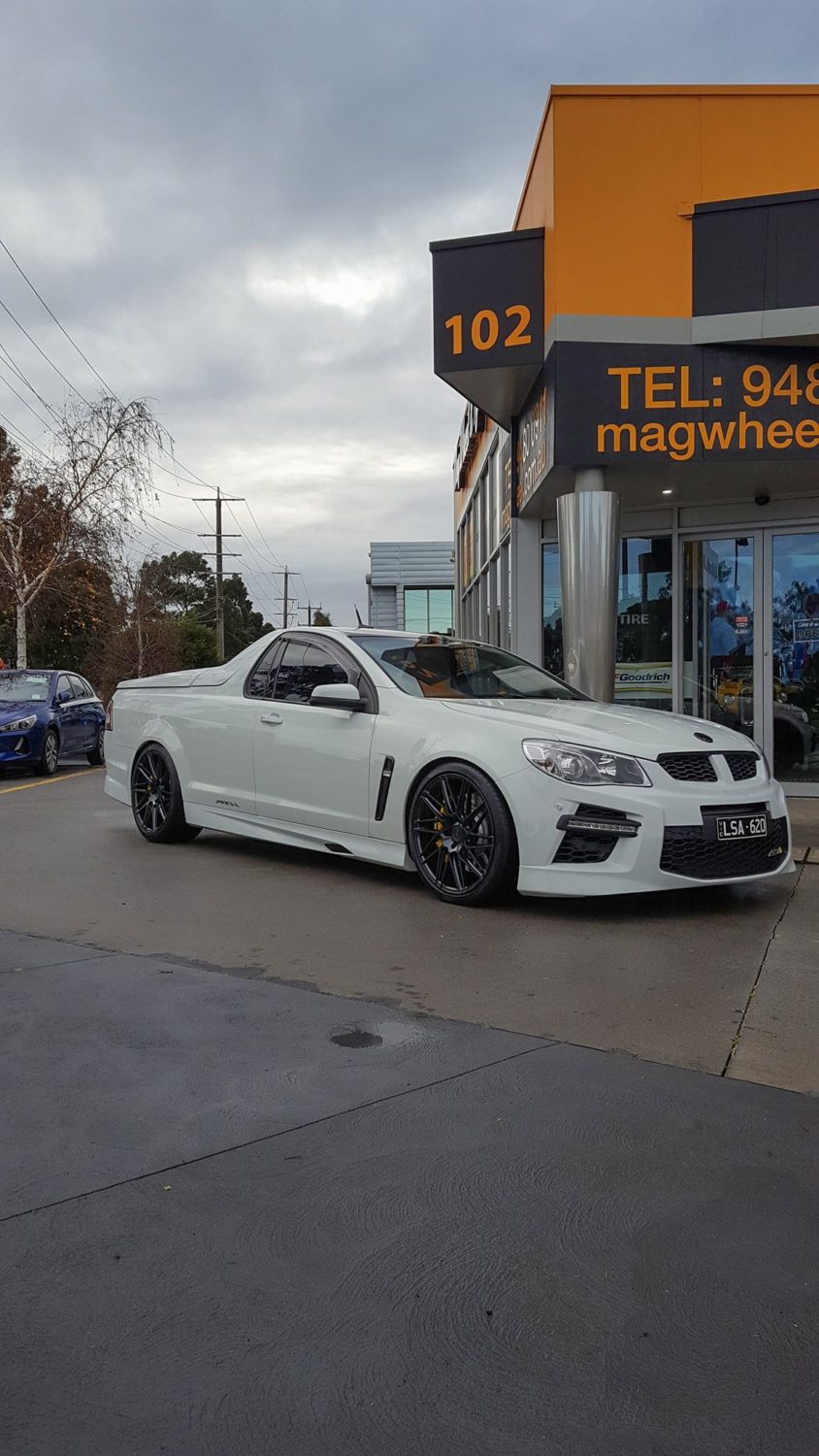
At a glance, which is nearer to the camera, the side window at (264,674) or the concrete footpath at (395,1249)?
the concrete footpath at (395,1249)

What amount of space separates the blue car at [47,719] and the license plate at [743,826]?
898cm

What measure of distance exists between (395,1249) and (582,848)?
10.7 feet

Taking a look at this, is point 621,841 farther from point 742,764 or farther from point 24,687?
point 24,687

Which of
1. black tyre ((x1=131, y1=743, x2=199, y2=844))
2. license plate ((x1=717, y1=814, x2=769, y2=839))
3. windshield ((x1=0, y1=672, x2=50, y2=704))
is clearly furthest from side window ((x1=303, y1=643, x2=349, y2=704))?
windshield ((x1=0, y1=672, x2=50, y2=704))

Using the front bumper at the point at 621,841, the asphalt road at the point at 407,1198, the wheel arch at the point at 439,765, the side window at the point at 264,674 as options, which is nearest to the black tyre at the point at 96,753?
the side window at the point at 264,674

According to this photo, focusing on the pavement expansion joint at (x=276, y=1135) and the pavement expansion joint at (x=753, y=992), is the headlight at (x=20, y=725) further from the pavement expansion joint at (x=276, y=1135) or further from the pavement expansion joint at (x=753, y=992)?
the pavement expansion joint at (x=276, y=1135)

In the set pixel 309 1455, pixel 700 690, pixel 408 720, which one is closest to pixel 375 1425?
pixel 309 1455

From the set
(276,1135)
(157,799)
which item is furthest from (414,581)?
(276,1135)

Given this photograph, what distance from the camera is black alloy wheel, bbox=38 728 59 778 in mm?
14289

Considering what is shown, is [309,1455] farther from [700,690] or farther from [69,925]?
[700,690]

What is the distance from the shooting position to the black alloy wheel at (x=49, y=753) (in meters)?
14.3

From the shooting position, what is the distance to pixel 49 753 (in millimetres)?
14430

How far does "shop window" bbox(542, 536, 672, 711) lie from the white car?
4.04m

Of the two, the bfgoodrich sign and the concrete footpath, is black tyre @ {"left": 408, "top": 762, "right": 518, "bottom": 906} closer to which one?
the concrete footpath
